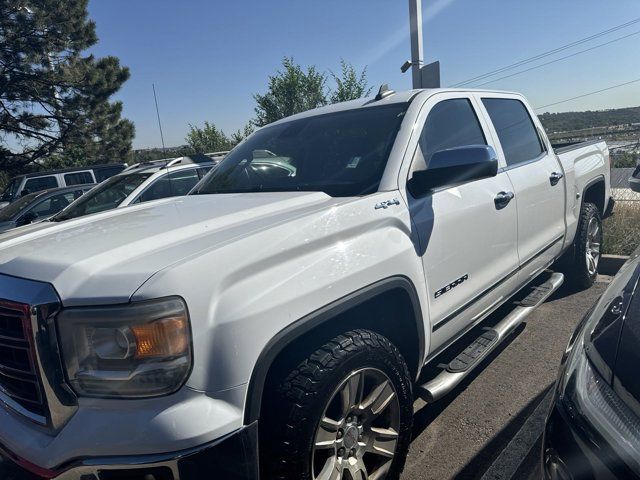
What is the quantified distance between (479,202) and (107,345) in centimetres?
218

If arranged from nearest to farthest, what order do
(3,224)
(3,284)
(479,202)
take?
1. (3,284)
2. (479,202)
3. (3,224)

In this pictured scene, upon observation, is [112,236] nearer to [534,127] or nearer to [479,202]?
[479,202]

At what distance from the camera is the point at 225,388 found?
154 cm

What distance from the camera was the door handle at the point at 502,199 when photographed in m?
3.03

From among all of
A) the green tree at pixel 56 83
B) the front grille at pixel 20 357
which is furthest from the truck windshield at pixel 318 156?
the green tree at pixel 56 83

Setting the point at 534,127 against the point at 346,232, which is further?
the point at 534,127

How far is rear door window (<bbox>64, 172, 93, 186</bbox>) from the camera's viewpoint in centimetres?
1470

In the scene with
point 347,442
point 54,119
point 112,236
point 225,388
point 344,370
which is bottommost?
point 347,442

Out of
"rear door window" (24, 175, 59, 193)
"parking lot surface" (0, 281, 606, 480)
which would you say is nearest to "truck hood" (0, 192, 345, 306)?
"parking lot surface" (0, 281, 606, 480)

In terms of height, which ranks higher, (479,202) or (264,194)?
(264,194)

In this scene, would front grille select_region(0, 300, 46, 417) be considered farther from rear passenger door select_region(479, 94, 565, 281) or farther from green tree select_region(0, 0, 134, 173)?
green tree select_region(0, 0, 134, 173)

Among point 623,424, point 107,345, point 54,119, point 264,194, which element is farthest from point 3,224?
point 54,119

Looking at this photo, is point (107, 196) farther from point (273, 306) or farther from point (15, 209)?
point (273, 306)

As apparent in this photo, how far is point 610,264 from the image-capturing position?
5605 mm
